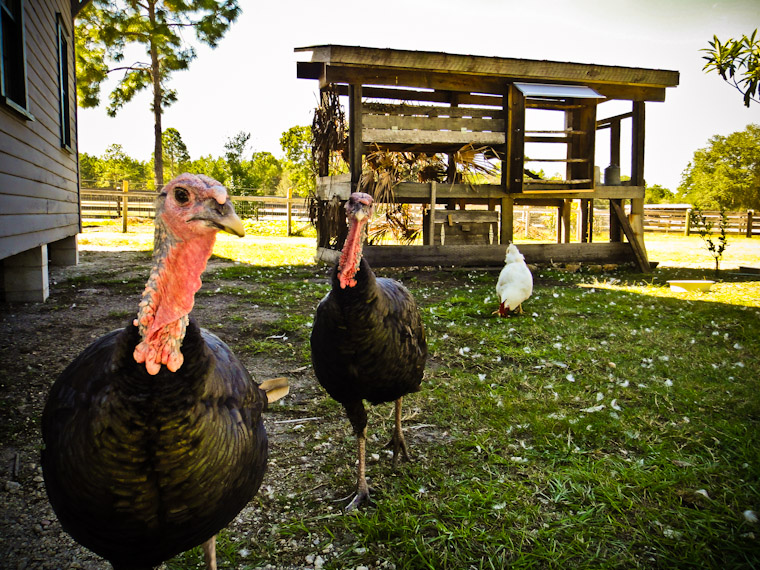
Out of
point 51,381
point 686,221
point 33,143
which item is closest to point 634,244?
point 51,381

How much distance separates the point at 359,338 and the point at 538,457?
1574 millimetres

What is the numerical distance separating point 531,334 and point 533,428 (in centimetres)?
247

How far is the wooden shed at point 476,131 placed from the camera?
32.8ft

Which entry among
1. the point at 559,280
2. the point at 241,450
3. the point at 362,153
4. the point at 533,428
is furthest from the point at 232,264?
the point at 241,450

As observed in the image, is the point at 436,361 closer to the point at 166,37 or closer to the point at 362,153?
the point at 362,153

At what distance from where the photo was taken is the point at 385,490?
2.99 meters

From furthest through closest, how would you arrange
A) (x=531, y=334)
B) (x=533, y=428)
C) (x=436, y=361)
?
(x=531, y=334) → (x=436, y=361) → (x=533, y=428)

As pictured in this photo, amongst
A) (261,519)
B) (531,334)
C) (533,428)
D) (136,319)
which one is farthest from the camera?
(531,334)

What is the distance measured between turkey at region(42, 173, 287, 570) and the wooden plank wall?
4272mm

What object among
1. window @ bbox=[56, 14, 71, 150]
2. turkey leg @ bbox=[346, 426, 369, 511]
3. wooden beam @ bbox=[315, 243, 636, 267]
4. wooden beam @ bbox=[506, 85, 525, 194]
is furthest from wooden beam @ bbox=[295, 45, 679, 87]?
turkey leg @ bbox=[346, 426, 369, 511]

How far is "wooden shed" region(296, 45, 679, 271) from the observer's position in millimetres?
10008

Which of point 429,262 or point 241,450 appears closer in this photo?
point 241,450

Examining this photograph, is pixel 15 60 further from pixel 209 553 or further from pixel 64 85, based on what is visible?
pixel 209 553

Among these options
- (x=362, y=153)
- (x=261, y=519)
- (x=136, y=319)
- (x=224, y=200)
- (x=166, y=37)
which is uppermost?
(x=166, y=37)
